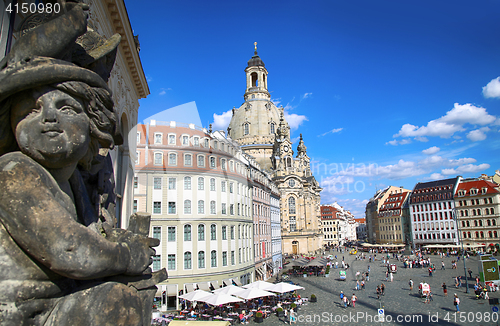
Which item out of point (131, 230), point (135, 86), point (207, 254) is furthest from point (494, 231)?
point (131, 230)

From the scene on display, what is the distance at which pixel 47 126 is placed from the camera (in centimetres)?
301

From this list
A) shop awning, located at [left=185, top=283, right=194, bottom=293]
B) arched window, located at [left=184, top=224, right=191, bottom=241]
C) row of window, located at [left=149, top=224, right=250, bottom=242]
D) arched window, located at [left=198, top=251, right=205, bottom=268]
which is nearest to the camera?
shop awning, located at [left=185, top=283, right=194, bottom=293]

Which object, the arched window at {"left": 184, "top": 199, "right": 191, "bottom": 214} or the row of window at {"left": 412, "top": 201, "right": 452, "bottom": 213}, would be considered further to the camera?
the row of window at {"left": 412, "top": 201, "right": 452, "bottom": 213}

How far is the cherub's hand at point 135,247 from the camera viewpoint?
3.46 meters

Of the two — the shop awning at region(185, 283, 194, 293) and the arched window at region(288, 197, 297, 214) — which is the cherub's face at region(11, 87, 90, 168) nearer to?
the shop awning at region(185, 283, 194, 293)

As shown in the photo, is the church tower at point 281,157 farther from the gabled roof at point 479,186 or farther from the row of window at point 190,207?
the row of window at point 190,207

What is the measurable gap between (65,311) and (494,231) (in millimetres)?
97262

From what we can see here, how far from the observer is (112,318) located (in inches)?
125

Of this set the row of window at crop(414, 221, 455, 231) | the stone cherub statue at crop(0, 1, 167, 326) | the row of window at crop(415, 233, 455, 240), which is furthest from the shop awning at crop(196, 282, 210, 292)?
the row of window at crop(415, 233, 455, 240)

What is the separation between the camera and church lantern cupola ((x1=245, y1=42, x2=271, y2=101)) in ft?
348

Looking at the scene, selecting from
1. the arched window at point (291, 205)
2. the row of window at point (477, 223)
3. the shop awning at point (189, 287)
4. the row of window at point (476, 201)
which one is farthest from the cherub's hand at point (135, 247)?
the row of window at point (477, 223)

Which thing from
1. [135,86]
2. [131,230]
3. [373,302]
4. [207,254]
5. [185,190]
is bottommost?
[373,302]

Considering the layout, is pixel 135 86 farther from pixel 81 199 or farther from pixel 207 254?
pixel 207 254

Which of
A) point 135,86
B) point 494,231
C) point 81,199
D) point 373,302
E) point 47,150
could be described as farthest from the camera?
point 494,231
